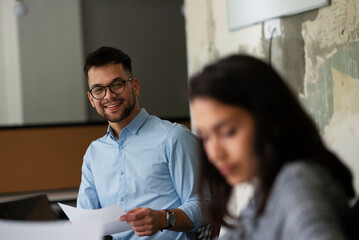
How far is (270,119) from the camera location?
2.48ft

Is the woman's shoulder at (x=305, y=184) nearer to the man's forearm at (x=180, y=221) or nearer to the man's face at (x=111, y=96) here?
the man's forearm at (x=180, y=221)

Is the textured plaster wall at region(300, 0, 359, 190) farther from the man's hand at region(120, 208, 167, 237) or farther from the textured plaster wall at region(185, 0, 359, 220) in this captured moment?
the man's hand at region(120, 208, 167, 237)

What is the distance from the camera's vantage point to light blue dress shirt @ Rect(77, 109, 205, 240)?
5.47 feet

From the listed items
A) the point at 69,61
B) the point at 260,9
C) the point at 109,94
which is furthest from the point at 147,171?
the point at 69,61

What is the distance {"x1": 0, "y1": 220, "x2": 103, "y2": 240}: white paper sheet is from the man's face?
2.68ft

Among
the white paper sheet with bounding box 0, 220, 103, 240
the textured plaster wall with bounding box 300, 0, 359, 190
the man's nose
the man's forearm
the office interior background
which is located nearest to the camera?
the white paper sheet with bounding box 0, 220, 103, 240

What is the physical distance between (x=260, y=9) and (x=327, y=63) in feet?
1.93

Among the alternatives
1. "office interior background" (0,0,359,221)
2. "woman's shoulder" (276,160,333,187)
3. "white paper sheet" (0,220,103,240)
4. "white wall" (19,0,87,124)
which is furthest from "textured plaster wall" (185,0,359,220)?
"white wall" (19,0,87,124)

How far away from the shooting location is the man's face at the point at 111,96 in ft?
5.87

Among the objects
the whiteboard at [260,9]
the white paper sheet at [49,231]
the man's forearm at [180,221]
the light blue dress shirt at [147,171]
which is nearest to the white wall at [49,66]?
the whiteboard at [260,9]

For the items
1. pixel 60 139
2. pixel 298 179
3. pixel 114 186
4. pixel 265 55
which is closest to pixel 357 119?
pixel 265 55

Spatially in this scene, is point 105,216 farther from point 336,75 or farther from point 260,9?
point 260,9

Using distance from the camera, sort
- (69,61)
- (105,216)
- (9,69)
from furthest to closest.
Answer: (69,61) < (9,69) < (105,216)

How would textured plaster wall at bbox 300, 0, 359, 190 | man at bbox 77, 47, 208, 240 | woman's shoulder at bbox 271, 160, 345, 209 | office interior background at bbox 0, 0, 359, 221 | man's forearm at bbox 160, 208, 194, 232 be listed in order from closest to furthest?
woman's shoulder at bbox 271, 160, 345, 209, man's forearm at bbox 160, 208, 194, 232, man at bbox 77, 47, 208, 240, textured plaster wall at bbox 300, 0, 359, 190, office interior background at bbox 0, 0, 359, 221
